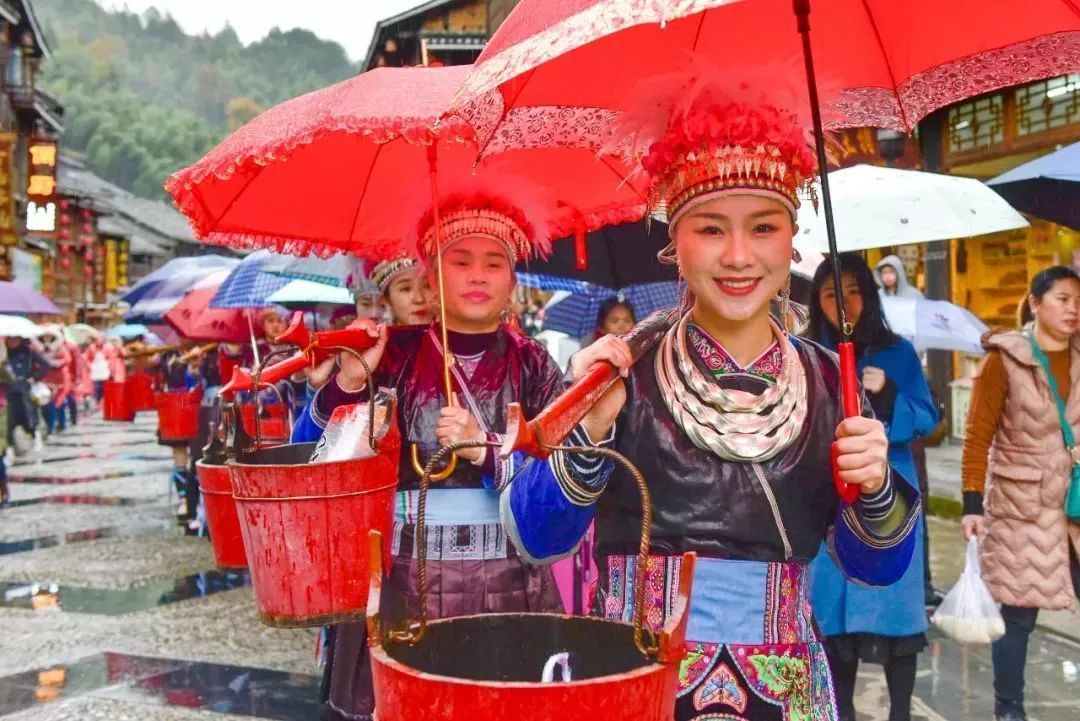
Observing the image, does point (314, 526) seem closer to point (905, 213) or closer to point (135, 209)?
point (905, 213)

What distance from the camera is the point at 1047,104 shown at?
9.80 meters

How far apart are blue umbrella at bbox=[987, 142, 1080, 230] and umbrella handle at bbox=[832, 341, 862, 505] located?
2.97 meters

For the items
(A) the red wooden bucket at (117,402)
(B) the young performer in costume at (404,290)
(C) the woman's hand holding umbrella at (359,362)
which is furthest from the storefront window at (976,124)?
(C) the woman's hand holding umbrella at (359,362)

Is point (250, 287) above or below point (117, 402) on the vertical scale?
above

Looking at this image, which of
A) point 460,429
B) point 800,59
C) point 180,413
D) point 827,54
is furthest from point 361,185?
point 180,413

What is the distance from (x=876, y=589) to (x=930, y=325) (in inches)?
122

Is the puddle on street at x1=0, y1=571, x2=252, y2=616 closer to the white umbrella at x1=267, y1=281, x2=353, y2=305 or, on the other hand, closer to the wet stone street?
the wet stone street

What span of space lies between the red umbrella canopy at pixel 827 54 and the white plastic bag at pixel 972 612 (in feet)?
8.46

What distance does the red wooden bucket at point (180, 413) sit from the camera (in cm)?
937

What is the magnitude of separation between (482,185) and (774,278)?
4.60 feet

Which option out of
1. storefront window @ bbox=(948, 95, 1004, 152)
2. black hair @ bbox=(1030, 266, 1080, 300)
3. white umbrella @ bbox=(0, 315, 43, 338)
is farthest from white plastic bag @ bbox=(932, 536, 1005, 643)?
white umbrella @ bbox=(0, 315, 43, 338)

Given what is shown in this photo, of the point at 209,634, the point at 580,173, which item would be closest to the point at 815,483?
the point at 580,173

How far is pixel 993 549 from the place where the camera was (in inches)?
181

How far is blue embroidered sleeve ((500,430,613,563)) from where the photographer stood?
1.94 metres
